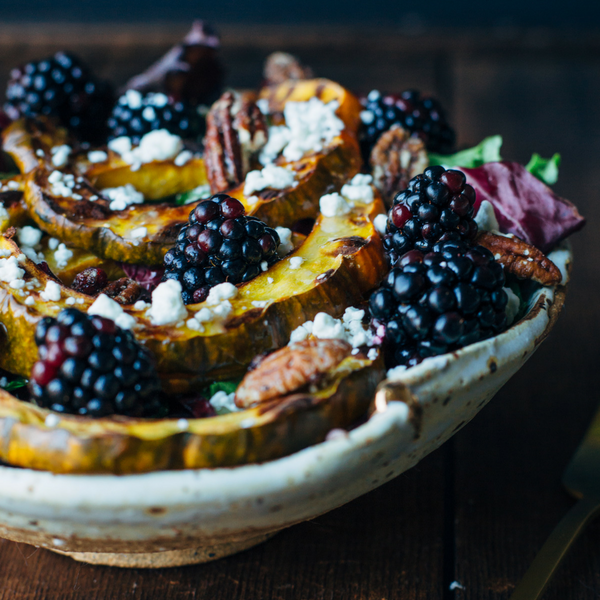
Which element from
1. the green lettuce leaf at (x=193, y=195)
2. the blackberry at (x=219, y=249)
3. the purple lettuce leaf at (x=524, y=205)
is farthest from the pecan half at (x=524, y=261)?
the green lettuce leaf at (x=193, y=195)

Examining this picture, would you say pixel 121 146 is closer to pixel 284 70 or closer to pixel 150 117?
pixel 150 117

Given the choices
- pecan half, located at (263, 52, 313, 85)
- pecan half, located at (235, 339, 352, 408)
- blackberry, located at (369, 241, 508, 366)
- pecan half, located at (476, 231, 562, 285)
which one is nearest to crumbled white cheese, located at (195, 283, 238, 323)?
pecan half, located at (235, 339, 352, 408)

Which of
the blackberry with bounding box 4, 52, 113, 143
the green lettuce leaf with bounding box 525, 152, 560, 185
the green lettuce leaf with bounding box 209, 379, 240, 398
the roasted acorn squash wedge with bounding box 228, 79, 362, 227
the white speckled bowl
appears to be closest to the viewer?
the white speckled bowl

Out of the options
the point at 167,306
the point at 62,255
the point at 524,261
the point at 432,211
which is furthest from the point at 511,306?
the point at 62,255

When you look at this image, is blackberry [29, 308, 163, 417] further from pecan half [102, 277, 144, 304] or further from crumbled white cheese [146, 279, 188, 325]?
pecan half [102, 277, 144, 304]

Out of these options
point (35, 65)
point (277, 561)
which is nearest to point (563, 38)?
point (35, 65)
